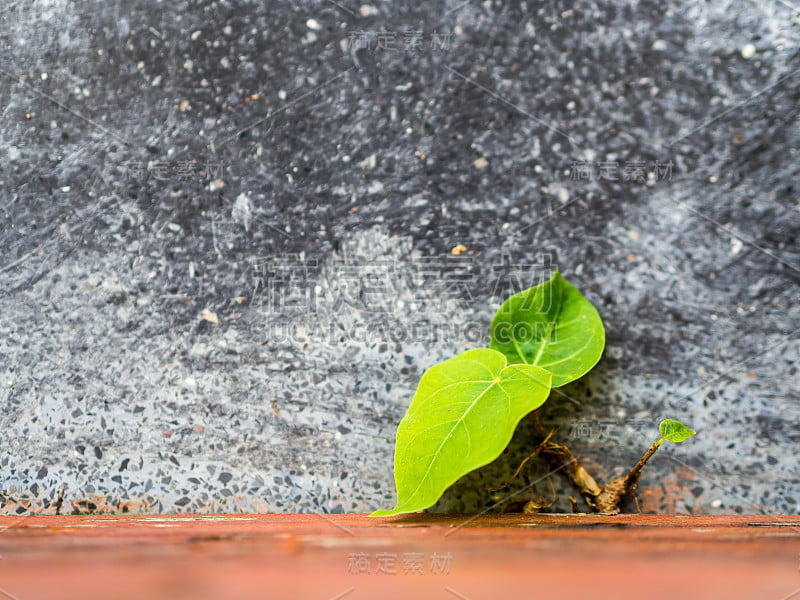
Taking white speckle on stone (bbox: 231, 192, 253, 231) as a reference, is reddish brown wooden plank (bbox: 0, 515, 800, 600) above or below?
below

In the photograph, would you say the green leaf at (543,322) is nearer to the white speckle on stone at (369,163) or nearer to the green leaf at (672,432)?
the green leaf at (672,432)

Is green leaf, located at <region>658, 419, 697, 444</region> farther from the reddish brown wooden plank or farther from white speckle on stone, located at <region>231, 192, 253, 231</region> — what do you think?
white speckle on stone, located at <region>231, 192, 253, 231</region>

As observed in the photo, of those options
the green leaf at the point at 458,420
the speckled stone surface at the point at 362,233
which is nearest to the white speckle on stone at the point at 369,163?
the speckled stone surface at the point at 362,233

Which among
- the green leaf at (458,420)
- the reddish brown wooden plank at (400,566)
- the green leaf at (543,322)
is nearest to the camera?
the reddish brown wooden plank at (400,566)

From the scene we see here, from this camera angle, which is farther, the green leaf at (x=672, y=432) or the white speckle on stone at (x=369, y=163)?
the white speckle on stone at (x=369, y=163)

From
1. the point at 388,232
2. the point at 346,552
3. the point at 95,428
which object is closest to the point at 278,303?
the point at 388,232

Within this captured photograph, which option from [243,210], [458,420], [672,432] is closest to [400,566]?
[458,420]

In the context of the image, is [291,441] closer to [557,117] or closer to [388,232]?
[388,232]

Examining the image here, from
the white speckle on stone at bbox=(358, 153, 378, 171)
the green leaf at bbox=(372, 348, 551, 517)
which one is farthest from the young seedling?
the white speckle on stone at bbox=(358, 153, 378, 171)
